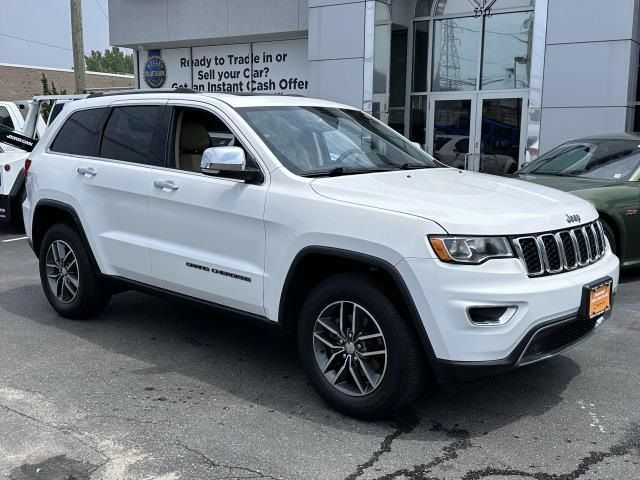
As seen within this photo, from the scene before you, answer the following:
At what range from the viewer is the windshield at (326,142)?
4.37 m

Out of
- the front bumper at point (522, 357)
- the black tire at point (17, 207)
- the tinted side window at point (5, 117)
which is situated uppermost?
the tinted side window at point (5, 117)

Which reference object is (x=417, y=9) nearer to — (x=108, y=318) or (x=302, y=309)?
(x=108, y=318)

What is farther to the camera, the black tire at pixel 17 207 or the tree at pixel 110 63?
the tree at pixel 110 63

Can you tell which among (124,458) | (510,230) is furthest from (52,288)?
(510,230)

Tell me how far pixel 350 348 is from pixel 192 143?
82.2 inches

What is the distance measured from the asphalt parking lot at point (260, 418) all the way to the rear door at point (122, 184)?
741 mm

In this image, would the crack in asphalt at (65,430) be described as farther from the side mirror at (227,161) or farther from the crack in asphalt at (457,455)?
the side mirror at (227,161)

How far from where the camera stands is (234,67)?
18.7 metres

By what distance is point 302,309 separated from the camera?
4.07m

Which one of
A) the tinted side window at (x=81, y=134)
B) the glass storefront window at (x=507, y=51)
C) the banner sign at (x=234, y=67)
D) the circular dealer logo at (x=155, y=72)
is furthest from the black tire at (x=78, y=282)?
the circular dealer logo at (x=155, y=72)

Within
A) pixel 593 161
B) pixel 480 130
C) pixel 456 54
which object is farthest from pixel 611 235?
pixel 456 54

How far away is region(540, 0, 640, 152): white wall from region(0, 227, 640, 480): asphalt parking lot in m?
7.45

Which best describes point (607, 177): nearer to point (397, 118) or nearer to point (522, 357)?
point (522, 357)

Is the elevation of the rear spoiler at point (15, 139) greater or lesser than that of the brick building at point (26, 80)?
lesser
